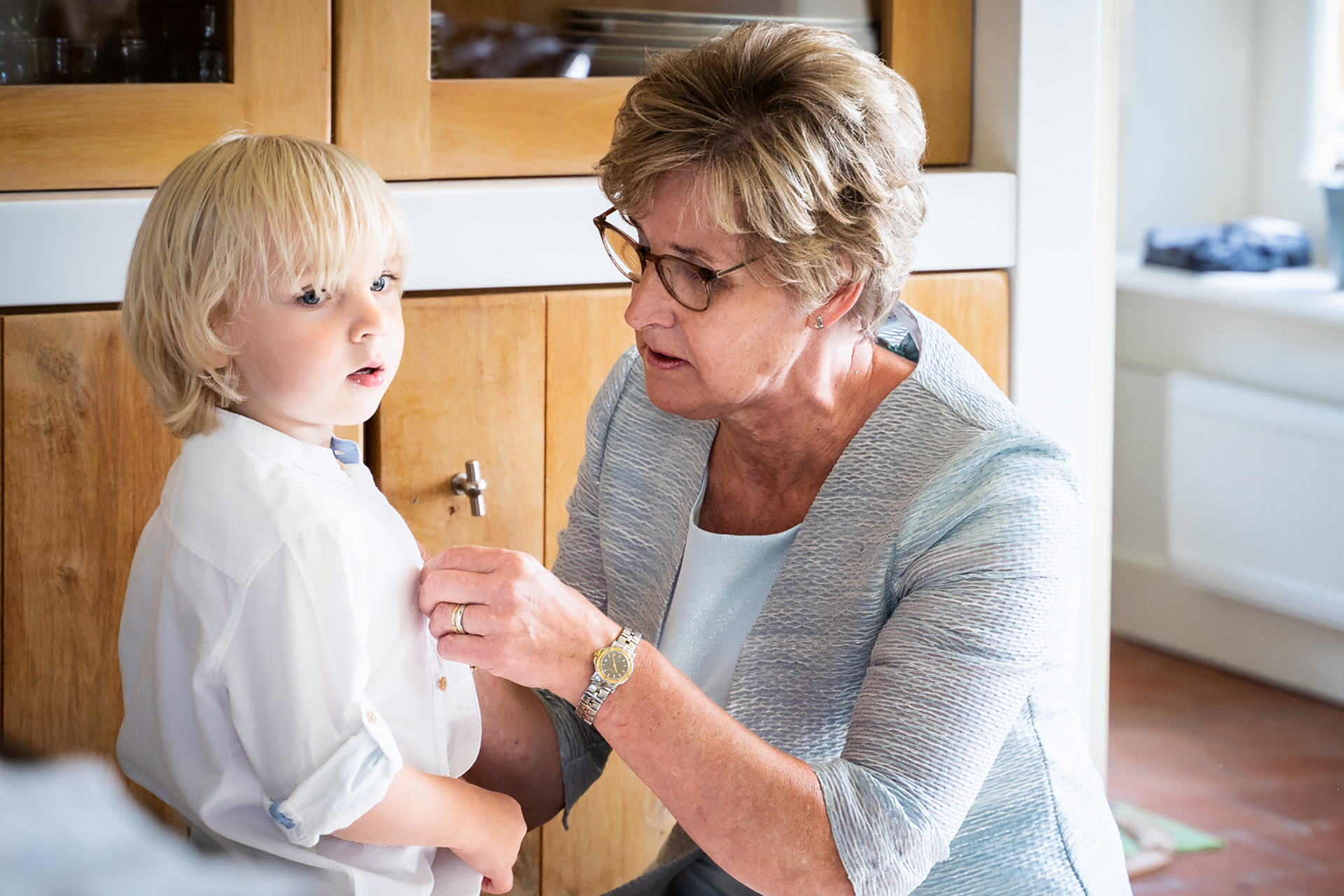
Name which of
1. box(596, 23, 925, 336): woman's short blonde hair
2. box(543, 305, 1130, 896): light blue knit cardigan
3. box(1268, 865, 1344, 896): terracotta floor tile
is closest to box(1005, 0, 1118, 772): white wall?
box(543, 305, 1130, 896): light blue knit cardigan

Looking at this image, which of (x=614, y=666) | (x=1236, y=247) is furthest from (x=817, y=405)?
(x=1236, y=247)

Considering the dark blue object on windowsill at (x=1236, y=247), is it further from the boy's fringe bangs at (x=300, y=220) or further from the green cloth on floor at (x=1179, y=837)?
the boy's fringe bangs at (x=300, y=220)

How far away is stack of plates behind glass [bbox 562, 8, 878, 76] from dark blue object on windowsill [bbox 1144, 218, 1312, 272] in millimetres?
2110

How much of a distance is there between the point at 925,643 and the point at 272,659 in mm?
505

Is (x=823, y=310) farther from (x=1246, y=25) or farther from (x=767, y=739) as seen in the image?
(x=1246, y=25)

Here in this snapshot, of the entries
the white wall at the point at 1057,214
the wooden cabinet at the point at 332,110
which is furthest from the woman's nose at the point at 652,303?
the white wall at the point at 1057,214

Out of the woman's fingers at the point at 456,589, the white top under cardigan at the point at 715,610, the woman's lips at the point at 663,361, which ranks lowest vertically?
the white top under cardigan at the point at 715,610

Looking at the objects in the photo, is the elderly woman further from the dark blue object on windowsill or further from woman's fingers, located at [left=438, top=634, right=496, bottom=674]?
the dark blue object on windowsill

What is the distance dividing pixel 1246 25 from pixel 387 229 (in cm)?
344

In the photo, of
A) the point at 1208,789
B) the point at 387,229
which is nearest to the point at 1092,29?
the point at 387,229

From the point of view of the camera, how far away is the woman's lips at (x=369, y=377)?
99 centimetres

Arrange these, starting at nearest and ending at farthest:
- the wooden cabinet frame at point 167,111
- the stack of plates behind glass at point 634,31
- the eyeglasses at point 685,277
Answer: the eyeglasses at point 685,277 → the wooden cabinet frame at point 167,111 → the stack of plates behind glass at point 634,31

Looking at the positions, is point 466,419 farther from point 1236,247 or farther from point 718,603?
point 1236,247

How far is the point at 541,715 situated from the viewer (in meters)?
1.28
